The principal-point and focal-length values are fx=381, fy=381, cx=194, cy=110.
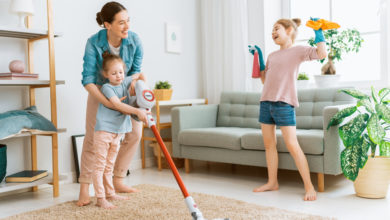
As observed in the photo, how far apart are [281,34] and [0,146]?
1998 millimetres

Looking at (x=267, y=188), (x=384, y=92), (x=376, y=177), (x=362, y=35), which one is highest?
(x=362, y=35)

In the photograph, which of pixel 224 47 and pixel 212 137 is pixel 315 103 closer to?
pixel 212 137

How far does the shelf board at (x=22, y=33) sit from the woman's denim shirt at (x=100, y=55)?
525mm

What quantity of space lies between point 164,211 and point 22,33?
1.56m

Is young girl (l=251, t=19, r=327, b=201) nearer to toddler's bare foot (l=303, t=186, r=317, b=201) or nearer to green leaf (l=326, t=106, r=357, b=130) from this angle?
toddler's bare foot (l=303, t=186, r=317, b=201)

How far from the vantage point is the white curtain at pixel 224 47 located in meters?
3.96

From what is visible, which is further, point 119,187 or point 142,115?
point 119,187

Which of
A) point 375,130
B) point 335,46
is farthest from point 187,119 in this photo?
point 375,130

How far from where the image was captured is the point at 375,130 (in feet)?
7.48

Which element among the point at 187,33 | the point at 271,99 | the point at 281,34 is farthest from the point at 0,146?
the point at 187,33

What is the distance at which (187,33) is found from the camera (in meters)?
4.20

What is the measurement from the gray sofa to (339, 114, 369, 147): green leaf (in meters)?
0.11

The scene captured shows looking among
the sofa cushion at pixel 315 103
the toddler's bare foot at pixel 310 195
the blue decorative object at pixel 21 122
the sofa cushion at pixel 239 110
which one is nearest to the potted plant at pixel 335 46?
the sofa cushion at pixel 315 103

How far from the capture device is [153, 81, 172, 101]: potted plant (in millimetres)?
3592
